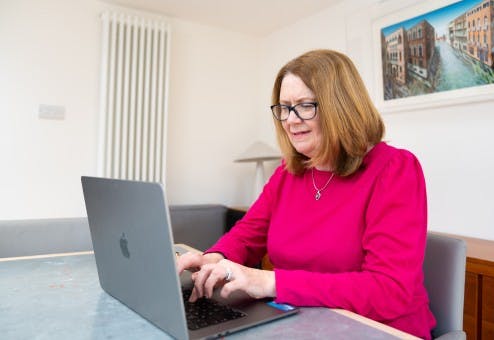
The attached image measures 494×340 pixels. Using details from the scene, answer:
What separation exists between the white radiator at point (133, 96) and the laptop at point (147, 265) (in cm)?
204

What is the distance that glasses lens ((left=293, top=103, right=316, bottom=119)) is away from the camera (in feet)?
3.52

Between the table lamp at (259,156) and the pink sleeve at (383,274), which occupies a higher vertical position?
the table lamp at (259,156)

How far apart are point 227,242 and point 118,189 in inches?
22.9

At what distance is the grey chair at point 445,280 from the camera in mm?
964

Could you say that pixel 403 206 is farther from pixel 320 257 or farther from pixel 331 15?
pixel 331 15

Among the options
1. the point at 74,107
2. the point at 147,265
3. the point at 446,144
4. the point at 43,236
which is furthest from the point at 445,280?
the point at 74,107

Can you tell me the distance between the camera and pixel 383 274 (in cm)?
84

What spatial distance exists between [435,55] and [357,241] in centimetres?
160

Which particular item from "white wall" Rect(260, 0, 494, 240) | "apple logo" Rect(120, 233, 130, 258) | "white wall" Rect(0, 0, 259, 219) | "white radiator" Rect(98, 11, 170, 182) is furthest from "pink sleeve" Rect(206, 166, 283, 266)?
"white wall" Rect(0, 0, 259, 219)

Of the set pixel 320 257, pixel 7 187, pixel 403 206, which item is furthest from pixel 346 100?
pixel 7 187

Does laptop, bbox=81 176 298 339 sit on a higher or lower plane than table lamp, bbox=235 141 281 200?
lower

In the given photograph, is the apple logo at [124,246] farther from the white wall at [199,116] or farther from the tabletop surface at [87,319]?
the white wall at [199,116]

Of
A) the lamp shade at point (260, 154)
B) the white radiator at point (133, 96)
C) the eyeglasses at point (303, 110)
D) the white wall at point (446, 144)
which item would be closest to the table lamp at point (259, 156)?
the lamp shade at point (260, 154)

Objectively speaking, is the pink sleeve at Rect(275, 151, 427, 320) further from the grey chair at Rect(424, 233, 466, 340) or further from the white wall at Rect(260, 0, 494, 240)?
the white wall at Rect(260, 0, 494, 240)
